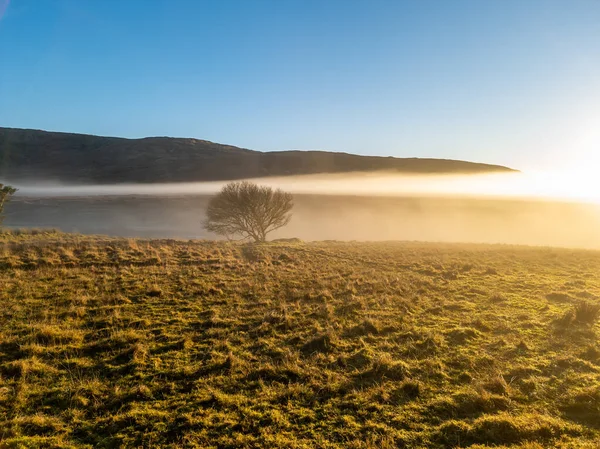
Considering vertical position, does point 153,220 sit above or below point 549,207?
below

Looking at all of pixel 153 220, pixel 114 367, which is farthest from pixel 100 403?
pixel 153 220

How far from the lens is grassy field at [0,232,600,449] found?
583cm

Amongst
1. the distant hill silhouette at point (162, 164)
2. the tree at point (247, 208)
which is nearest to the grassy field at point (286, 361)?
the tree at point (247, 208)

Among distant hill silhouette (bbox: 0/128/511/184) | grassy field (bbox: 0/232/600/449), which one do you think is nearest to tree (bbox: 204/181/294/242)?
grassy field (bbox: 0/232/600/449)

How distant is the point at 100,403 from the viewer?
254 inches

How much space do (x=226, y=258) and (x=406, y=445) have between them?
17.5 meters

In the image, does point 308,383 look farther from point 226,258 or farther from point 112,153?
point 112,153

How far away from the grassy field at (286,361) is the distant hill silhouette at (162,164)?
529 ft

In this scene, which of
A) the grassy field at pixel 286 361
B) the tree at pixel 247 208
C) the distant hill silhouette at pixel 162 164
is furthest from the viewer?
the distant hill silhouette at pixel 162 164

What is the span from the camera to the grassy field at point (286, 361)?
5.83 metres

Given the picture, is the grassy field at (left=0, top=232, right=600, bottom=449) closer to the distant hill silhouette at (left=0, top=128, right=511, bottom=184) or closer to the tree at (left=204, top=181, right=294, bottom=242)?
the tree at (left=204, top=181, right=294, bottom=242)

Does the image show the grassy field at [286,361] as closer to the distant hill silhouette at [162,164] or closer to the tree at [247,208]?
the tree at [247,208]

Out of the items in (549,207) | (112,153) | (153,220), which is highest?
(112,153)

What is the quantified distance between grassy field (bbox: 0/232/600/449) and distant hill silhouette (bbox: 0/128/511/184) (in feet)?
529
